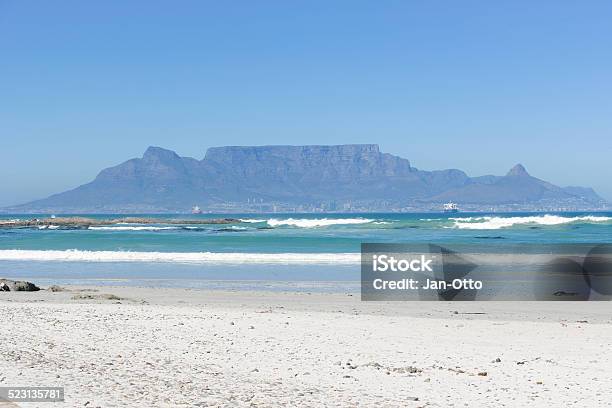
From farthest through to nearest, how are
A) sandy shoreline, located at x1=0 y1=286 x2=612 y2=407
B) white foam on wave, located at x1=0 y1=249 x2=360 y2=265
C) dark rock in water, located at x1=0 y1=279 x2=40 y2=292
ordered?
1. white foam on wave, located at x1=0 y1=249 x2=360 y2=265
2. dark rock in water, located at x1=0 y1=279 x2=40 y2=292
3. sandy shoreline, located at x1=0 y1=286 x2=612 y2=407

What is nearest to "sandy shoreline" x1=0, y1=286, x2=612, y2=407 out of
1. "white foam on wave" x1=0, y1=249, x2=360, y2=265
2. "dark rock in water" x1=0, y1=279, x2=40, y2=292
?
"dark rock in water" x1=0, y1=279, x2=40, y2=292

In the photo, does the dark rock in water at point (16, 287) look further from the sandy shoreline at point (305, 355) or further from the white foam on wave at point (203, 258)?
the white foam on wave at point (203, 258)

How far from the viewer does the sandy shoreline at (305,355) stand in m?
5.98

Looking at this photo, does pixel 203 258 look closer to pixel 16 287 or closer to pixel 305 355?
pixel 16 287

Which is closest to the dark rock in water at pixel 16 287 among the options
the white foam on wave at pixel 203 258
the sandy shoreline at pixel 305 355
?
the sandy shoreline at pixel 305 355

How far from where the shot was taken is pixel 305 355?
7.77 m

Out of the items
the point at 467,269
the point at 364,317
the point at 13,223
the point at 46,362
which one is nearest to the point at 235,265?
→ the point at 467,269

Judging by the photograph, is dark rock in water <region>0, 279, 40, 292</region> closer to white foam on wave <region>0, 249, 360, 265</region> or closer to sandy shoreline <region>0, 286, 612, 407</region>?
sandy shoreline <region>0, 286, 612, 407</region>

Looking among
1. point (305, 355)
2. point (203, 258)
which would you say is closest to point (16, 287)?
point (305, 355)

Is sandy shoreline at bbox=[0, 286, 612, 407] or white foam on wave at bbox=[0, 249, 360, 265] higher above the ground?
sandy shoreline at bbox=[0, 286, 612, 407]

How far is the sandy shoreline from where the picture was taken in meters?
5.98

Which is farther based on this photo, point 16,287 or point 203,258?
point 203,258

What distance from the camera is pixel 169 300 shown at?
1420 cm

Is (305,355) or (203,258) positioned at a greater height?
(305,355)
